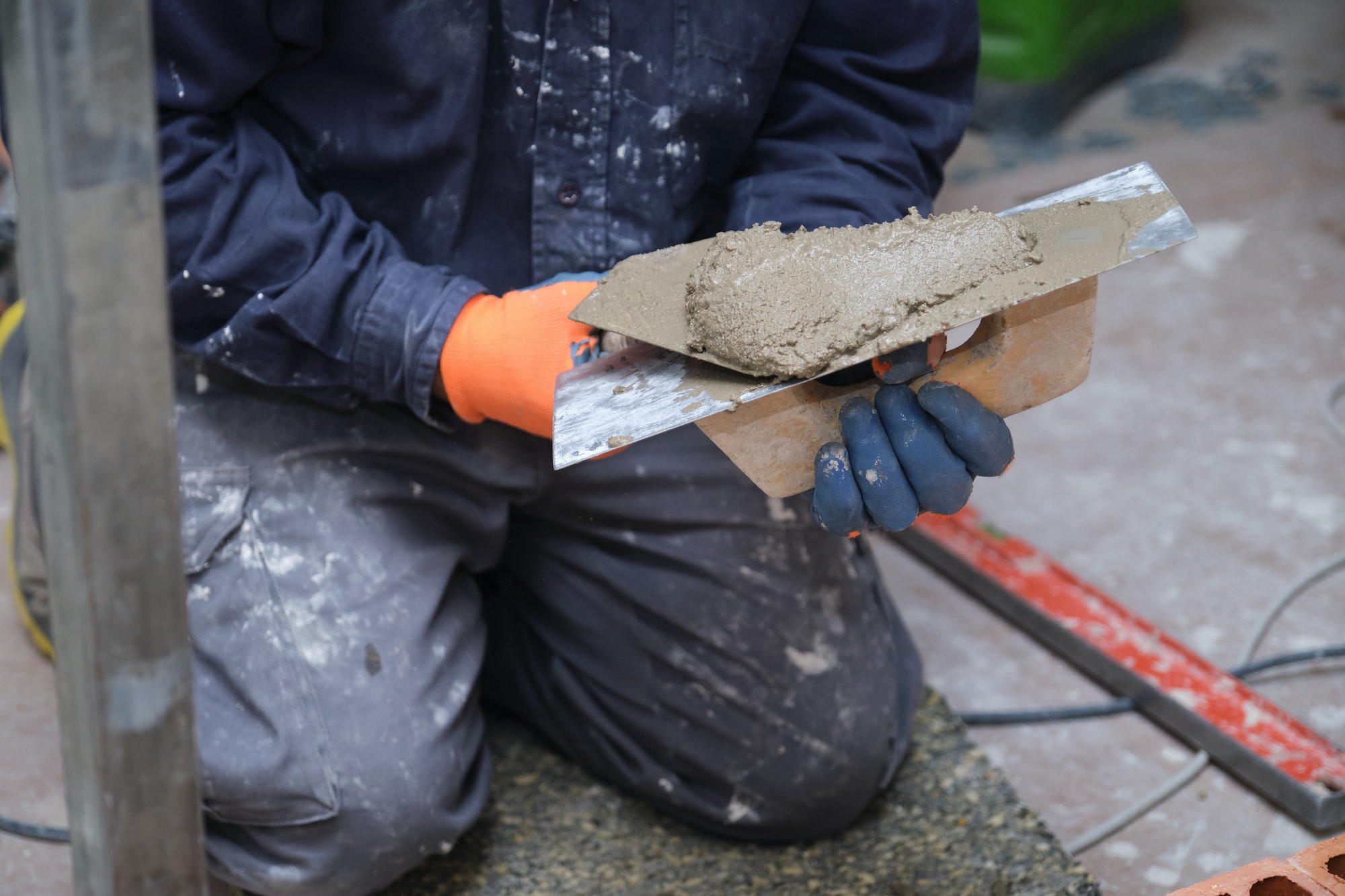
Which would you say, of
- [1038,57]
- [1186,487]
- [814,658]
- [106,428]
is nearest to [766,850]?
[814,658]

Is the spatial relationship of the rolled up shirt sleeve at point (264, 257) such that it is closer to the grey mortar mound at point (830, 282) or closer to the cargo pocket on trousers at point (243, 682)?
the cargo pocket on trousers at point (243, 682)

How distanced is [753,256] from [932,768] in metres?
0.82

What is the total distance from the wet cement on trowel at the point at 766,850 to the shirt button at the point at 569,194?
0.79 meters

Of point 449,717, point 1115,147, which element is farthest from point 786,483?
point 1115,147

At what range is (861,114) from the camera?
4.69 feet

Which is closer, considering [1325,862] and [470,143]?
[1325,862]

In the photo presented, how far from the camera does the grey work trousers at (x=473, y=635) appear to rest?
125 centimetres

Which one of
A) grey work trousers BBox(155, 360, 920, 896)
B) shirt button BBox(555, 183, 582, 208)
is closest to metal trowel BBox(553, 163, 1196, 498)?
shirt button BBox(555, 183, 582, 208)

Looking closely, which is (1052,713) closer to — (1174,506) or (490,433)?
(1174,506)

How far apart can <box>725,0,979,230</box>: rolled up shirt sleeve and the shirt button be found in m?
0.21

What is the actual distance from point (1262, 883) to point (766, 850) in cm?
66

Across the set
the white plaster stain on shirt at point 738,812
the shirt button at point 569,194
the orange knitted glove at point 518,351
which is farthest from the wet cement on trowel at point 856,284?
the white plaster stain on shirt at point 738,812

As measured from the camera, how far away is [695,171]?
1405 mm

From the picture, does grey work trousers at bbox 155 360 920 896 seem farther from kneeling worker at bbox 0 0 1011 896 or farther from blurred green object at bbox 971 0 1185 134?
blurred green object at bbox 971 0 1185 134
